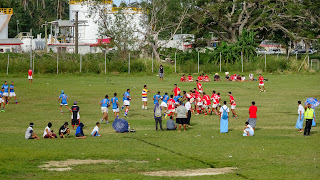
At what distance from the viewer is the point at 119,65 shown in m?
75.7

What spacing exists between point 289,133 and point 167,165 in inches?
418

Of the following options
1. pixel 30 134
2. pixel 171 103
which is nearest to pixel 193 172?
pixel 30 134

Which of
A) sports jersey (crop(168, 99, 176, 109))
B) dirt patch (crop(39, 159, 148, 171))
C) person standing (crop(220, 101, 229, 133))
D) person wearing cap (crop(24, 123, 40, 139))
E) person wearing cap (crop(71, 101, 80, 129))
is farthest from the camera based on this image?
sports jersey (crop(168, 99, 176, 109))

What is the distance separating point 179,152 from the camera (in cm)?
2522

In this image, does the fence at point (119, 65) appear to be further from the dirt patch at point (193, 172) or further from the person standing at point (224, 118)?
the dirt patch at point (193, 172)

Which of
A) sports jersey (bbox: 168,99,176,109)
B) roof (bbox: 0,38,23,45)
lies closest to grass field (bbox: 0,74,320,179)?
sports jersey (bbox: 168,99,176,109)

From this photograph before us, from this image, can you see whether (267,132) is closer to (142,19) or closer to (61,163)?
(61,163)

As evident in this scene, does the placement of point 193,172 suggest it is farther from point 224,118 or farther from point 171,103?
point 171,103

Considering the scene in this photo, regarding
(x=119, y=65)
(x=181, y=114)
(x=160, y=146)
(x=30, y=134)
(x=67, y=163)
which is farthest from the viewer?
(x=119, y=65)

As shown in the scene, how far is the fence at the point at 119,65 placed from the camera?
240ft

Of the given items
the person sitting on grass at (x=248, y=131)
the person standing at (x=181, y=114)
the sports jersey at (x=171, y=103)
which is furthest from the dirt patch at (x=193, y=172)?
the sports jersey at (x=171, y=103)

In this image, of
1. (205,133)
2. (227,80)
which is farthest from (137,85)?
(205,133)

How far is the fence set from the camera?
240 feet

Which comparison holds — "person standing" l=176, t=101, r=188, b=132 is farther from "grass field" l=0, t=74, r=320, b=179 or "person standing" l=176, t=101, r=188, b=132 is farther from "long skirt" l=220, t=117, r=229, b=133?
"long skirt" l=220, t=117, r=229, b=133
